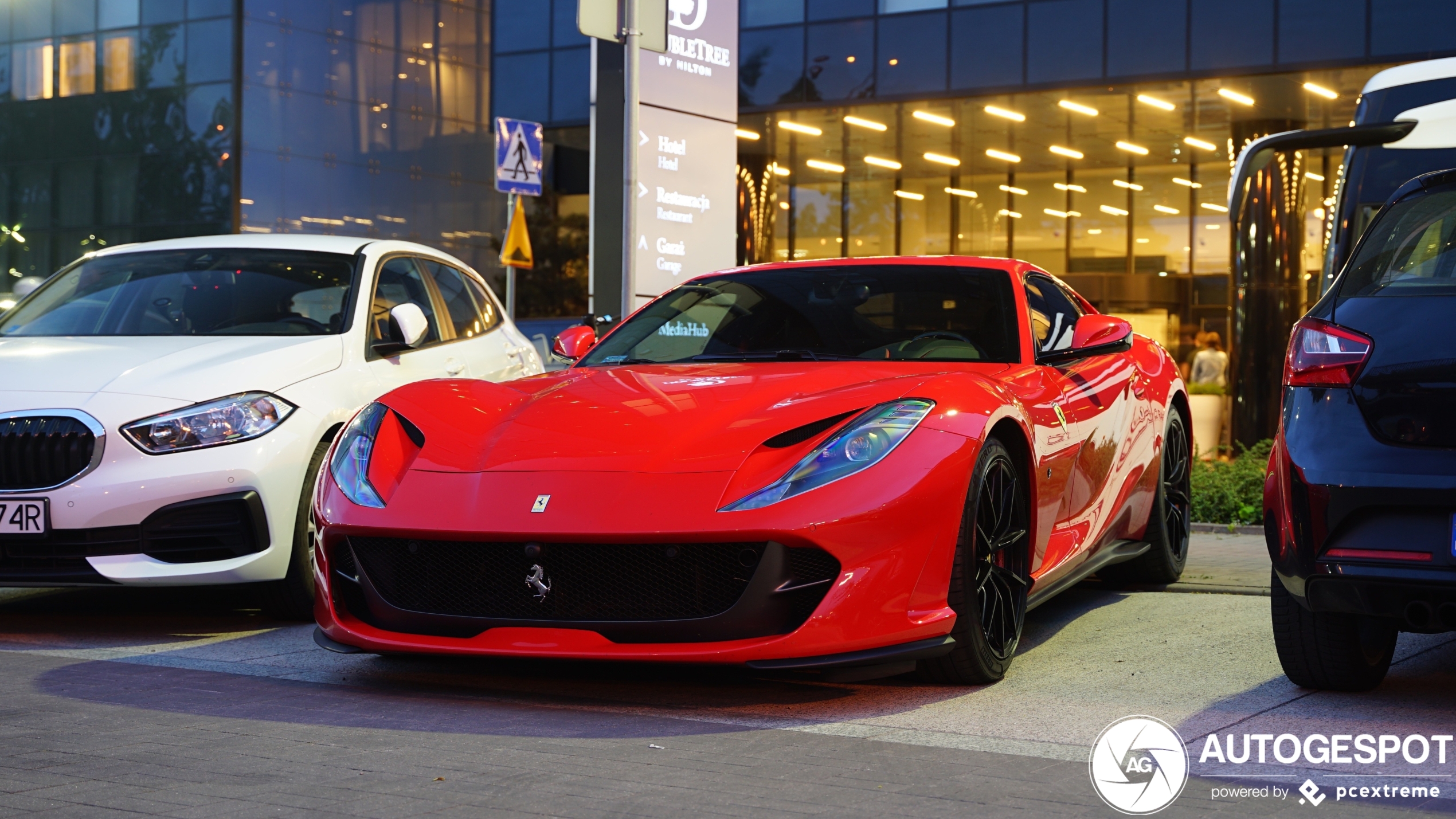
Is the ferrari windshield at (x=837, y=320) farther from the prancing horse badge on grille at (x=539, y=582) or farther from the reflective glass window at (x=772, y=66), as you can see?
the reflective glass window at (x=772, y=66)

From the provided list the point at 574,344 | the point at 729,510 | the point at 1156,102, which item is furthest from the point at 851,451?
the point at 1156,102

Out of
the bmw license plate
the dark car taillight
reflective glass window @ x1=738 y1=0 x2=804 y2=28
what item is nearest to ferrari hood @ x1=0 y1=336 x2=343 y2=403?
the bmw license plate

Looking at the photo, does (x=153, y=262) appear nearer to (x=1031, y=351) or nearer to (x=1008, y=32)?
(x=1031, y=351)

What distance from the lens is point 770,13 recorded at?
888 inches

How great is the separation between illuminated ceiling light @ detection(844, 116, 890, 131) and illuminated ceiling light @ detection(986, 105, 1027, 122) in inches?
68.4

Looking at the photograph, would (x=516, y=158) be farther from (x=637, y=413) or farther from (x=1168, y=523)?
(x=637, y=413)

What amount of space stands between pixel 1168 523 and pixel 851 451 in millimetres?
3094

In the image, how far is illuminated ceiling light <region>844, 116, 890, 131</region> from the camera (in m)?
23.2

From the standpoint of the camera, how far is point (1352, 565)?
3959mm

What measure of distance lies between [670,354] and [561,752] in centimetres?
218

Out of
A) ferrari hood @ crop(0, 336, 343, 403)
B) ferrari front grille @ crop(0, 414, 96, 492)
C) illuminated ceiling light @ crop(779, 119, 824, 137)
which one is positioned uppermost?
illuminated ceiling light @ crop(779, 119, 824, 137)

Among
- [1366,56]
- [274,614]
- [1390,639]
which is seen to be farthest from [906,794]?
[1366,56]

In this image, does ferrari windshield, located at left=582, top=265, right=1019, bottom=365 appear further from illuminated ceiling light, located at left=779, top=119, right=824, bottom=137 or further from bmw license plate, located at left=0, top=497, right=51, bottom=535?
illuminated ceiling light, located at left=779, top=119, right=824, bottom=137

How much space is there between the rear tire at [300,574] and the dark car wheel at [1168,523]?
3.36 metres
